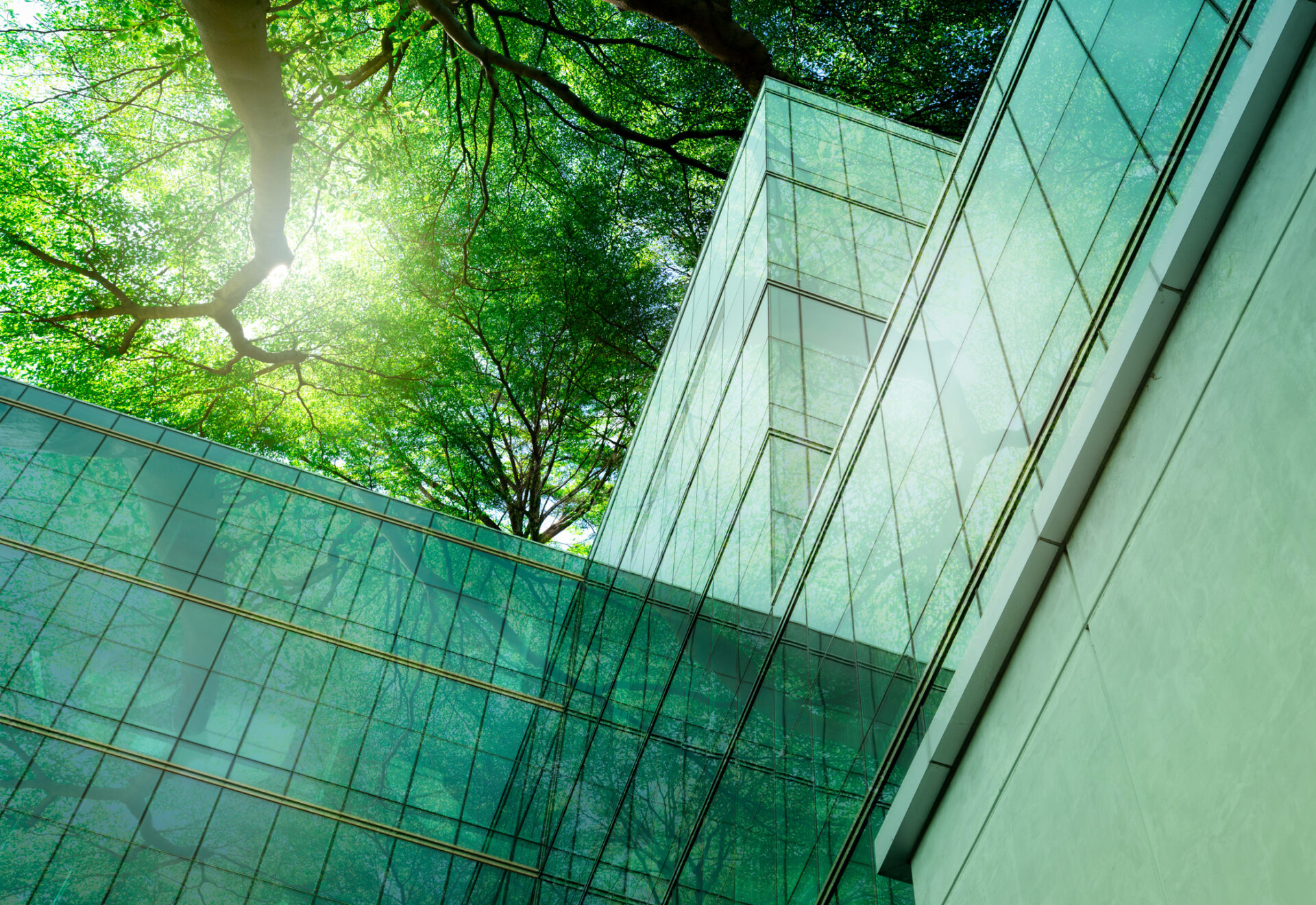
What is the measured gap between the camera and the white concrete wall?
2061mm

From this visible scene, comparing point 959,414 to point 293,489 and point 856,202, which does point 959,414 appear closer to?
point 856,202

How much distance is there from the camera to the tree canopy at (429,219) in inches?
562

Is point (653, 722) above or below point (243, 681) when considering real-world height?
above

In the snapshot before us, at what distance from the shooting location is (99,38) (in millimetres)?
14070

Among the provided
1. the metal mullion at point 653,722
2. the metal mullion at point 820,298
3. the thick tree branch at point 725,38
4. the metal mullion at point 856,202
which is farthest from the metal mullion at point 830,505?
the thick tree branch at point 725,38

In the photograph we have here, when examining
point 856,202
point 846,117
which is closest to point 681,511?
point 856,202

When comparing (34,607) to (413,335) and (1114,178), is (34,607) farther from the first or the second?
(413,335)

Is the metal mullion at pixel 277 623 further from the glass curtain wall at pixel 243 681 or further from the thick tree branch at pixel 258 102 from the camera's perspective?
the thick tree branch at pixel 258 102

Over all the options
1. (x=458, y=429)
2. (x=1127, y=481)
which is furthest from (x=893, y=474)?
(x=458, y=429)

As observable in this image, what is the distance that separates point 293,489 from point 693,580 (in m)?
5.74

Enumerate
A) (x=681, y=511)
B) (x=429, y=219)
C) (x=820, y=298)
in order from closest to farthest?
1. (x=820, y=298)
2. (x=681, y=511)
3. (x=429, y=219)

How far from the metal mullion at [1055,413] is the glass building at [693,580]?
0.02 meters

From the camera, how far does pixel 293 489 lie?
10797 mm

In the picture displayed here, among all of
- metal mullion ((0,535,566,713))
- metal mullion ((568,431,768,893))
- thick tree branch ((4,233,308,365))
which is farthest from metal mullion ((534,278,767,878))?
thick tree branch ((4,233,308,365))
